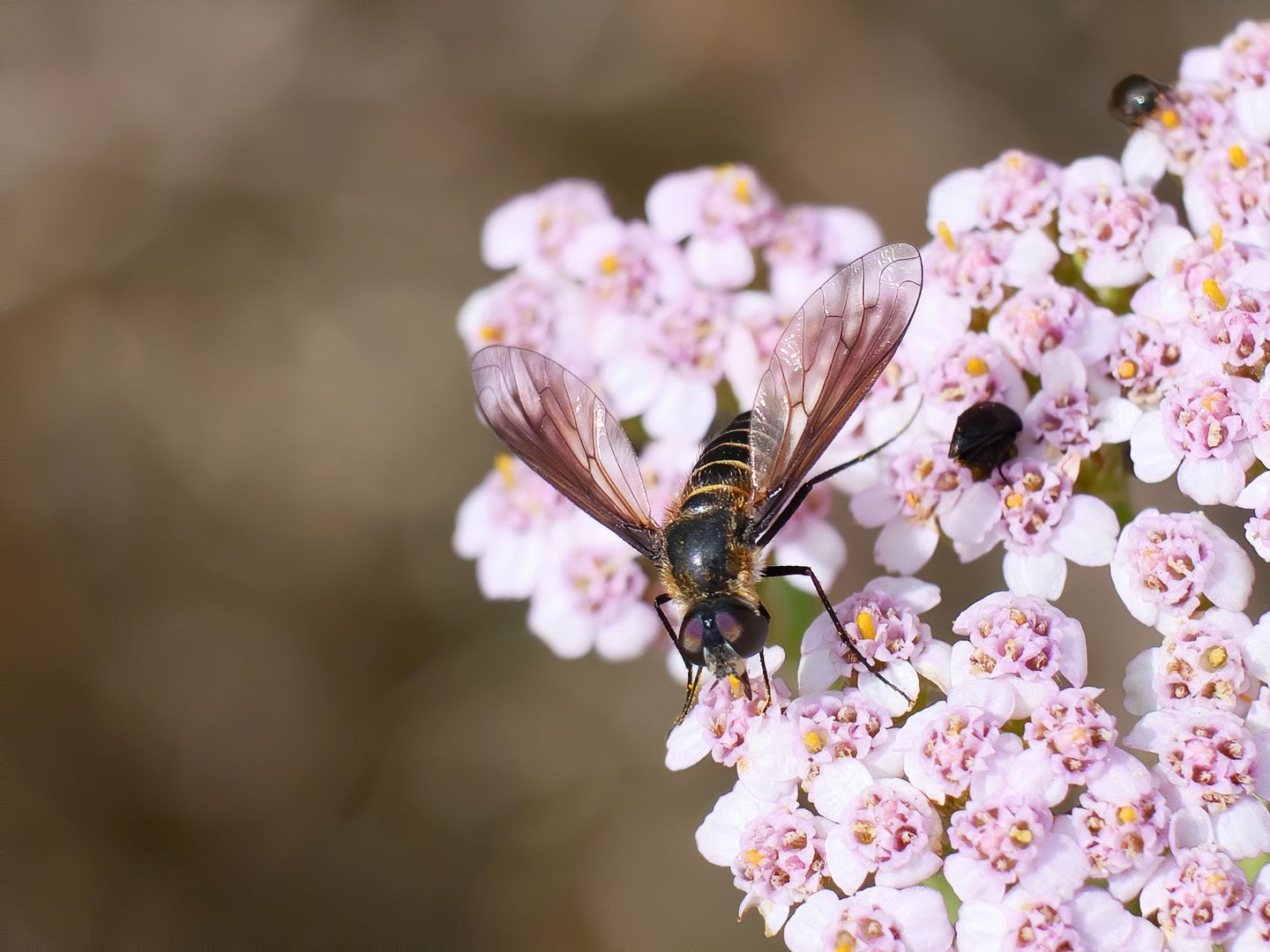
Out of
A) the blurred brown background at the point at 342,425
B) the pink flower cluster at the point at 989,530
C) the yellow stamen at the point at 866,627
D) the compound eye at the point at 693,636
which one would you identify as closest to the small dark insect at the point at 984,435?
the pink flower cluster at the point at 989,530

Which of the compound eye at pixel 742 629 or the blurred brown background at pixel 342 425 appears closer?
the compound eye at pixel 742 629

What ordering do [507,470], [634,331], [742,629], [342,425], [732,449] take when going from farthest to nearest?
[342,425] < [507,470] < [634,331] < [732,449] < [742,629]

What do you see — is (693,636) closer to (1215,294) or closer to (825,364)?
(825,364)

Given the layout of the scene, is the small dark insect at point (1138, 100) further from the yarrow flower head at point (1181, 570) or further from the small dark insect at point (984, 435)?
the yarrow flower head at point (1181, 570)

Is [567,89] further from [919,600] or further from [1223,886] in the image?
[1223,886]

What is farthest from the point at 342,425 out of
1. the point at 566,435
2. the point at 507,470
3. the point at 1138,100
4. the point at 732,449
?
the point at 1138,100

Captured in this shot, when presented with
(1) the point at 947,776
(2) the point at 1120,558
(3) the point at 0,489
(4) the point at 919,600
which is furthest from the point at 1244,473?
(3) the point at 0,489
